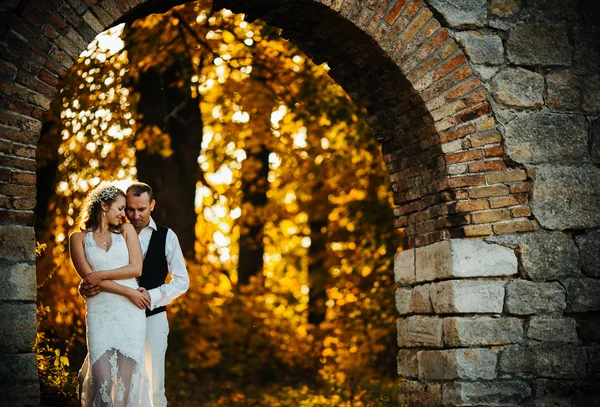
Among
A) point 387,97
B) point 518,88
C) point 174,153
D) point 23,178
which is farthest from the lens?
point 174,153

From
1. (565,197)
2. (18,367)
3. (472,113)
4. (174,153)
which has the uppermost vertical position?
(174,153)

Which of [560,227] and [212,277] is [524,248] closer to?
[560,227]

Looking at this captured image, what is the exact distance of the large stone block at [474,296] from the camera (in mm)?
5402

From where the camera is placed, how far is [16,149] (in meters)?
4.53

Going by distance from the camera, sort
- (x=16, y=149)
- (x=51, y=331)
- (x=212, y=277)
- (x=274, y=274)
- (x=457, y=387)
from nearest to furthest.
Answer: (x=16, y=149) → (x=457, y=387) → (x=51, y=331) → (x=212, y=277) → (x=274, y=274)

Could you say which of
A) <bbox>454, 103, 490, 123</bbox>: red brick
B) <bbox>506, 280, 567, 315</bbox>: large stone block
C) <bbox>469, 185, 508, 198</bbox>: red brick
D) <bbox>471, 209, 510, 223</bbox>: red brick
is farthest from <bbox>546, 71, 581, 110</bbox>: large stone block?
<bbox>506, 280, 567, 315</bbox>: large stone block

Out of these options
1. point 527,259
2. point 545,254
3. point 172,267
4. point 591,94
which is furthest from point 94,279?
point 591,94

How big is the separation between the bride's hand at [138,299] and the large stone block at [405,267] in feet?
6.78

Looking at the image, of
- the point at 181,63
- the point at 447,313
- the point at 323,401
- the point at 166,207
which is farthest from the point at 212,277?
the point at 447,313

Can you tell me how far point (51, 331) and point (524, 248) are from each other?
16.8 feet

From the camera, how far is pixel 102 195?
4.97 meters

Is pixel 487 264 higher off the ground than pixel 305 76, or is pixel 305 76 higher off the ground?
pixel 305 76

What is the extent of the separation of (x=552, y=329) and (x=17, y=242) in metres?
3.57

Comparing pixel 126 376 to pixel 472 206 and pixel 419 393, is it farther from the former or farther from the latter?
pixel 472 206
